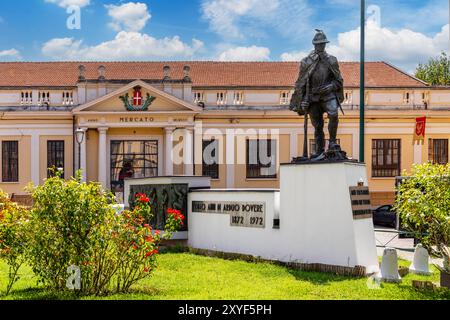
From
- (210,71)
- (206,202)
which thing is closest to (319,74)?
(206,202)

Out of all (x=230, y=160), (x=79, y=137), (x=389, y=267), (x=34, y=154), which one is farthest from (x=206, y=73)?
(x=389, y=267)

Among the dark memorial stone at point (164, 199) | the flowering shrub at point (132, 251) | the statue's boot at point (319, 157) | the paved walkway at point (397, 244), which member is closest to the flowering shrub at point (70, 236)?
the flowering shrub at point (132, 251)

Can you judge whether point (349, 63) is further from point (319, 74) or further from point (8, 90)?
point (319, 74)

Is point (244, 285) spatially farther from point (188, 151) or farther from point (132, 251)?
point (188, 151)

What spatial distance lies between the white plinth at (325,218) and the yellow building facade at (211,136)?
19.7 metres

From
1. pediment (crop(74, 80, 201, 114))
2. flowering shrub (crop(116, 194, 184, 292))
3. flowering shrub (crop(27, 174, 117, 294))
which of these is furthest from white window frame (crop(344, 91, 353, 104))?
flowering shrub (crop(27, 174, 117, 294))

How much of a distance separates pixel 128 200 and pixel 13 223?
7621mm

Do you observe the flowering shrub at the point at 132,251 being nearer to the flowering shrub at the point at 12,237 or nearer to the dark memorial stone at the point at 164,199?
the flowering shrub at the point at 12,237

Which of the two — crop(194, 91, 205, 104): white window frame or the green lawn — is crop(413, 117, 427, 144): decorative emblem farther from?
the green lawn

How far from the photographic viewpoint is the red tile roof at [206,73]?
35.0 metres

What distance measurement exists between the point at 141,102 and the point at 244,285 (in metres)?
22.2

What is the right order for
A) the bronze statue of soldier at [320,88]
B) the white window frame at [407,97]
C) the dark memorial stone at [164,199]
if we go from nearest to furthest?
the bronze statue of soldier at [320,88] → the dark memorial stone at [164,199] → the white window frame at [407,97]

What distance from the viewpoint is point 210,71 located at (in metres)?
37.3

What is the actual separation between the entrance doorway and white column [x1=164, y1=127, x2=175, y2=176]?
759 millimetres
